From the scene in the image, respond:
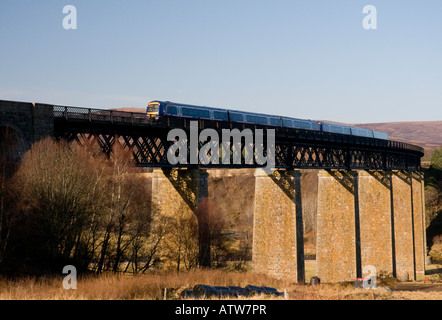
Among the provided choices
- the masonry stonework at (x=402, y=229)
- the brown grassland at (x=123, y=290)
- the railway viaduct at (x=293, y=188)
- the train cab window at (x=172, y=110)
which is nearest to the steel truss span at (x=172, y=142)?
the railway viaduct at (x=293, y=188)

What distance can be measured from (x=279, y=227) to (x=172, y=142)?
1145cm

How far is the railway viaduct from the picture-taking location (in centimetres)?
2742

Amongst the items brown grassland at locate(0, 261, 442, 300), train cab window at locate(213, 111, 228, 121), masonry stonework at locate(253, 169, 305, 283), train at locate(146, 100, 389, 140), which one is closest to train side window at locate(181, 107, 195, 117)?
train at locate(146, 100, 389, 140)

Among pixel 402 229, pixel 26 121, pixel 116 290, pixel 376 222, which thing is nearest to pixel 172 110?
pixel 26 121

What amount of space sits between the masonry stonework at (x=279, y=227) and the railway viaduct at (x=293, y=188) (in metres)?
0.08

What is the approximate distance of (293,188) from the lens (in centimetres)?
3838

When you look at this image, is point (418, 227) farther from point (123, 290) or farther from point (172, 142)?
point (123, 290)

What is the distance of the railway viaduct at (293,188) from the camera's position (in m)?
27.4

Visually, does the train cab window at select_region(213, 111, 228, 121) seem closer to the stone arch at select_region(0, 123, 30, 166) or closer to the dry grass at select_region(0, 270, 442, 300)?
the dry grass at select_region(0, 270, 442, 300)

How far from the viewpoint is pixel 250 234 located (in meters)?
77.0

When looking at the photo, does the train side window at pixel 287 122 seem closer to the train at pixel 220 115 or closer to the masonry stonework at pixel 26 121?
the train at pixel 220 115

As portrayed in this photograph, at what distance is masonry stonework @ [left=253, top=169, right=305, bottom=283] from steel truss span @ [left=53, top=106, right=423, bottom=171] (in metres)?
1.60
